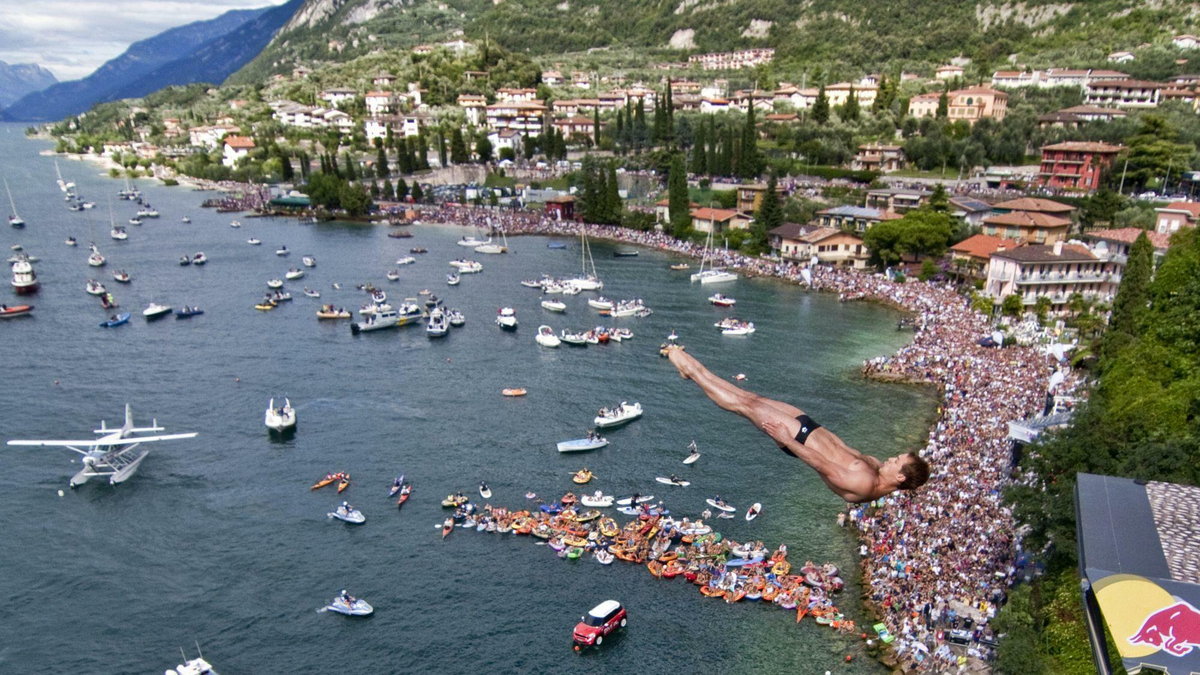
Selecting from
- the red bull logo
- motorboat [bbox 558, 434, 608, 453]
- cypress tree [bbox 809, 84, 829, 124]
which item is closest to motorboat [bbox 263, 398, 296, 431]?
motorboat [bbox 558, 434, 608, 453]

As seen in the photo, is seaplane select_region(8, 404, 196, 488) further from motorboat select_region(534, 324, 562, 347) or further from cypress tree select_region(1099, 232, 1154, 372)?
cypress tree select_region(1099, 232, 1154, 372)

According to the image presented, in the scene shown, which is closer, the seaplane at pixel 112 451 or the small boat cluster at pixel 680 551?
the small boat cluster at pixel 680 551

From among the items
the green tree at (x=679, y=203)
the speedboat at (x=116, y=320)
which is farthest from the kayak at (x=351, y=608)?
the green tree at (x=679, y=203)

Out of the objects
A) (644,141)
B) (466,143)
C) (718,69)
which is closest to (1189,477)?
(644,141)

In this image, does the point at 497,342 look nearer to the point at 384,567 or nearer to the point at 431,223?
the point at 384,567

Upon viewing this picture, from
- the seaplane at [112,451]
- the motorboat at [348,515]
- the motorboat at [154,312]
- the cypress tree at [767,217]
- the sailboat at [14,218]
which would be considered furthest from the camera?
the sailboat at [14,218]

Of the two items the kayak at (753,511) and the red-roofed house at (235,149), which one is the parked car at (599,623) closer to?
the kayak at (753,511)
